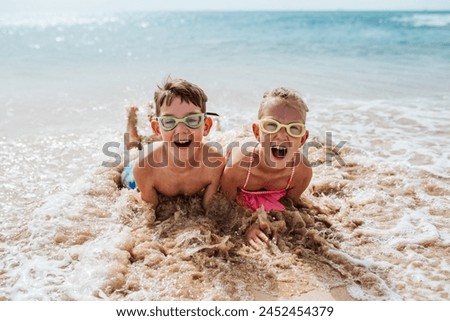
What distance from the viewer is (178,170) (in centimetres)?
400

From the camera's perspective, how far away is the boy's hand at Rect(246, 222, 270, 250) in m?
3.55

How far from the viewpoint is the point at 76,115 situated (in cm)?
737

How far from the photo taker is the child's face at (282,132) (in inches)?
140

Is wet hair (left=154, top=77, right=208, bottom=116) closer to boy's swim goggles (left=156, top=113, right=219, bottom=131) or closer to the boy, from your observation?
the boy

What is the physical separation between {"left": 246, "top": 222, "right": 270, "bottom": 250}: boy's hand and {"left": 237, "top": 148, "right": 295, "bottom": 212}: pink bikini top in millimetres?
268

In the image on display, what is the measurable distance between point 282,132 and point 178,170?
3.53ft

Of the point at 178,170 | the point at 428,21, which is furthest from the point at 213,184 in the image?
the point at 428,21

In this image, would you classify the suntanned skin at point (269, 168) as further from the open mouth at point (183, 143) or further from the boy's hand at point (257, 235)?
the open mouth at point (183, 143)

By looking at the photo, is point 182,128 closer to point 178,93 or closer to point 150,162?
point 178,93

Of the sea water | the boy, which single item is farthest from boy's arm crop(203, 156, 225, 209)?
the sea water

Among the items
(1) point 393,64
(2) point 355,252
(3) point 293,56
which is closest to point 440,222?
(2) point 355,252

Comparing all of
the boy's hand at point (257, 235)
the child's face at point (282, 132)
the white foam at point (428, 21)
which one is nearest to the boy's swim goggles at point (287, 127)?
the child's face at point (282, 132)

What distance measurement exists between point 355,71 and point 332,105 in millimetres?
4435
